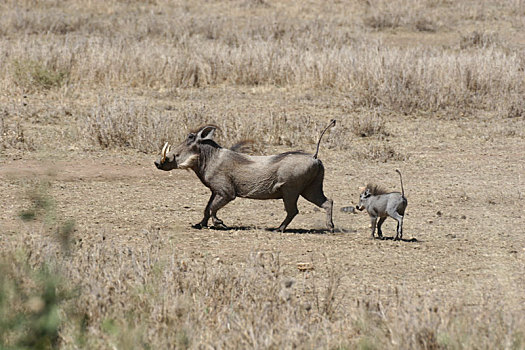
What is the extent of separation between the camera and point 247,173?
7.66m

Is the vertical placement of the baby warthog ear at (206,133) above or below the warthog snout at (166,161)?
above

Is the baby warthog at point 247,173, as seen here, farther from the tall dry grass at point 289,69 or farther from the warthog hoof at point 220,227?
the tall dry grass at point 289,69

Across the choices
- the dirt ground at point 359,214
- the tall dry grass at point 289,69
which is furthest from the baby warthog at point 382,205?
the tall dry grass at point 289,69

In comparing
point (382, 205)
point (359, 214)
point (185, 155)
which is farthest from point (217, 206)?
point (359, 214)

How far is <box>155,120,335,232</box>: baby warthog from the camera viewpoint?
24.7ft

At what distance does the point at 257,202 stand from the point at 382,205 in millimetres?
2065

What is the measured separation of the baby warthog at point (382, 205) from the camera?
7141 mm

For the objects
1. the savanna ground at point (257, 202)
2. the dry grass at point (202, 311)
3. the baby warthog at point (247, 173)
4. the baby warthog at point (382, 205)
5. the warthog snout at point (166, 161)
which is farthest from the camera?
the warthog snout at point (166, 161)

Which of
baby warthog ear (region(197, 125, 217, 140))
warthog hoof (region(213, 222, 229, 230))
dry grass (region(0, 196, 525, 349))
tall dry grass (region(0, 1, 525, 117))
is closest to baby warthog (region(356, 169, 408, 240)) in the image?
warthog hoof (region(213, 222, 229, 230))

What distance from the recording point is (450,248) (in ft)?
23.1

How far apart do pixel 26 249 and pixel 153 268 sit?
2.52ft

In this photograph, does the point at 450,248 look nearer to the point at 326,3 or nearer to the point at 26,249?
the point at 26,249

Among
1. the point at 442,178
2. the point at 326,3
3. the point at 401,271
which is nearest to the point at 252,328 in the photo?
the point at 401,271

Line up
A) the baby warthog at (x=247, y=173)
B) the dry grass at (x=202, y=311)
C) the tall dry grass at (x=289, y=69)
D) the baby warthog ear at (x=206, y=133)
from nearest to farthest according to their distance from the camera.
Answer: the dry grass at (x=202, y=311), the baby warthog at (x=247, y=173), the baby warthog ear at (x=206, y=133), the tall dry grass at (x=289, y=69)
